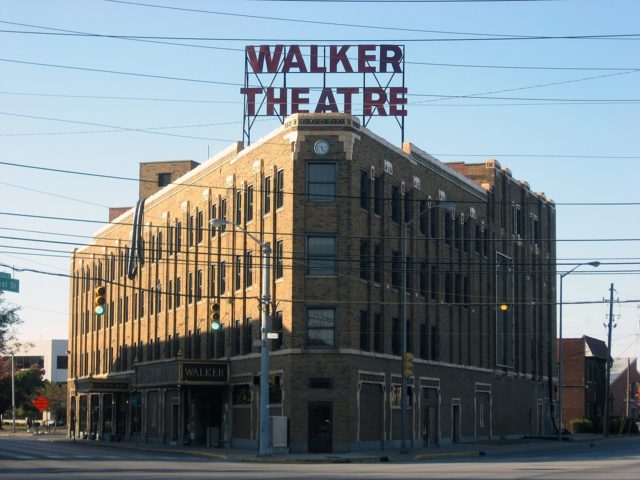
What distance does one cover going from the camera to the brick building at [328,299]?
175 feet

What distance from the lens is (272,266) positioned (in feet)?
177

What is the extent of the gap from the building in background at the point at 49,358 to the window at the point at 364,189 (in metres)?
113

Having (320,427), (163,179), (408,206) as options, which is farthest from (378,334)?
(163,179)

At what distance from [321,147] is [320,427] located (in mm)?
14096

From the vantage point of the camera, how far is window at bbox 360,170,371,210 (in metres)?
55.1

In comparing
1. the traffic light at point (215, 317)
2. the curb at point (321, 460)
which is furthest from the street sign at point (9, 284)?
the curb at point (321, 460)

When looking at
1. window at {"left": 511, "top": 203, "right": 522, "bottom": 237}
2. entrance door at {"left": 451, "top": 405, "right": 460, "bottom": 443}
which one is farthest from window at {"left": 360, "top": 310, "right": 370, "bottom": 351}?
window at {"left": 511, "top": 203, "right": 522, "bottom": 237}

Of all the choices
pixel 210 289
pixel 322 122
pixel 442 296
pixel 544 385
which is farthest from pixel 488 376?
A: pixel 322 122

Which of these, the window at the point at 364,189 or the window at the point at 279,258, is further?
the window at the point at 364,189

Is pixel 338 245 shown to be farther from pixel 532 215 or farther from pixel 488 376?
pixel 532 215

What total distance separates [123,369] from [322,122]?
1351 inches

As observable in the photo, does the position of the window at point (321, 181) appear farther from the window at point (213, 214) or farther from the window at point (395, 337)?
the window at point (213, 214)

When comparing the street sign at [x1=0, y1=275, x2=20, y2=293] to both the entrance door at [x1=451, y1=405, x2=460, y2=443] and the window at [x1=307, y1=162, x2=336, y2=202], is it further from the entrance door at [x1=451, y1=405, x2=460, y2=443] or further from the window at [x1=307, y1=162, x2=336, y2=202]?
the entrance door at [x1=451, y1=405, x2=460, y2=443]

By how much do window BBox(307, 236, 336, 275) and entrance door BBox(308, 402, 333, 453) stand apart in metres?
6.71
